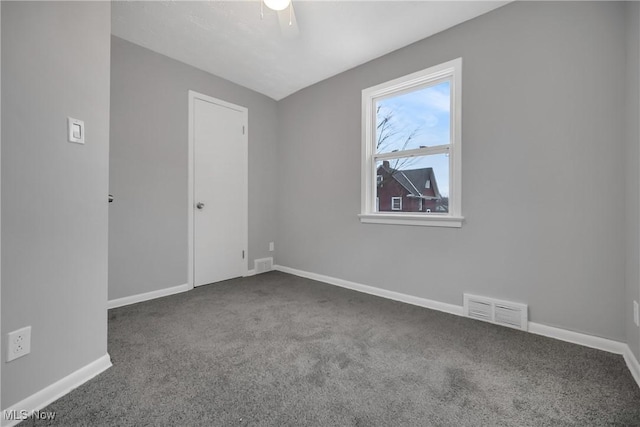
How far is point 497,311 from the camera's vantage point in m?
2.13

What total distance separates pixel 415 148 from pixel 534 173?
0.98 metres

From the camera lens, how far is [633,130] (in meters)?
1.55

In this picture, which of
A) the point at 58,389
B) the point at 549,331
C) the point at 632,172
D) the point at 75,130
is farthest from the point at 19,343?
the point at 632,172

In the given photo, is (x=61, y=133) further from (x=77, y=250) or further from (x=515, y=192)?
(x=515, y=192)

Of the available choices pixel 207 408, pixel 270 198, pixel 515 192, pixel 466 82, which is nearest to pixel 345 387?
pixel 207 408

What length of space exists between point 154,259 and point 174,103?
1.65m

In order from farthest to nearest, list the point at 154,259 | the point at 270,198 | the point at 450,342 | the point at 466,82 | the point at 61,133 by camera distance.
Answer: the point at 270,198 → the point at 154,259 → the point at 466,82 → the point at 450,342 → the point at 61,133

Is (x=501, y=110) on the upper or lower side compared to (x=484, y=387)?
upper

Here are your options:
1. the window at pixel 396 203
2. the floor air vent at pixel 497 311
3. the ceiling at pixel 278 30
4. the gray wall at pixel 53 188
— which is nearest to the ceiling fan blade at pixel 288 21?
the ceiling at pixel 278 30

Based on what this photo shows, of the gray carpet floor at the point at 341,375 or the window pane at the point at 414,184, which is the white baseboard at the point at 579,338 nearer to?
the gray carpet floor at the point at 341,375

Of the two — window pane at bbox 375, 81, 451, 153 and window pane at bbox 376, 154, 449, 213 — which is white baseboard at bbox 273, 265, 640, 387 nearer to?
window pane at bbox 376, 154, 449, 213

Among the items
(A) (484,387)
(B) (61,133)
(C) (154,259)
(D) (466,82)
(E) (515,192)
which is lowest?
(A) (484,387)

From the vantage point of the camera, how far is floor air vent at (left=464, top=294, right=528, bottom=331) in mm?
2035

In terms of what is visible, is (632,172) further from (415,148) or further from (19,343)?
(19,343)
